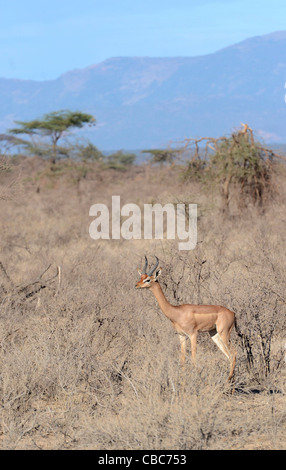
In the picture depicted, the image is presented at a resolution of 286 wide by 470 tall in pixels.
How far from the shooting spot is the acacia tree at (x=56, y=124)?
39.0 meters

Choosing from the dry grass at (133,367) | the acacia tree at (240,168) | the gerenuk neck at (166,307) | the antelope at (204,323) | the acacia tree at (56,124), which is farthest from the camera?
the acacia tree at (56,124)

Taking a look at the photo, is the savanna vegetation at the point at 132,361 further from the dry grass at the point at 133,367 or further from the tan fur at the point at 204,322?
the tan fur at the point at 204,322

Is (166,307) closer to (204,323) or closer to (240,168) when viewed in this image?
(204,323)

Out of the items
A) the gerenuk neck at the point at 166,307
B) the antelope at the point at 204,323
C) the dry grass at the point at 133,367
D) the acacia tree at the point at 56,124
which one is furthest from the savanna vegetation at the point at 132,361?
the acacia tree at the point at 56,124

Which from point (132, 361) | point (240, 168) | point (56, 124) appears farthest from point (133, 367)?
point (56, 124)

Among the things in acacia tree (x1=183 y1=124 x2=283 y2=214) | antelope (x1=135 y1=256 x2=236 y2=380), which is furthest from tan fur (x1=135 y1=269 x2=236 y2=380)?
acacia tree (x1=183 y1=124 x2=283 y2=214)

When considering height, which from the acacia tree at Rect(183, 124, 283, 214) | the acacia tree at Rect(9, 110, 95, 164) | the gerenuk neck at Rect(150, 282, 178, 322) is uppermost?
the acacia tree at Rect(9, 110, 95, 164)

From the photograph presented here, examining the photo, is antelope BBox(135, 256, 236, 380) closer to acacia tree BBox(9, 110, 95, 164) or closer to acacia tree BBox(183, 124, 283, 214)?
acacia tree BBox(183, 124, 283, 214)

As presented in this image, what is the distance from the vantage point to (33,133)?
39781 mm

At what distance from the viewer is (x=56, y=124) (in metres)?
40.0

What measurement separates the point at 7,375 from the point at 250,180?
42.4 feet

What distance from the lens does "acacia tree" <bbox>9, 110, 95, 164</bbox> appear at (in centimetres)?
3903

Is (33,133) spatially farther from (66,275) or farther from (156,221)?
(66,275)

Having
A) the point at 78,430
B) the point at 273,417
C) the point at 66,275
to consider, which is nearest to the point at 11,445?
the point at 78,430
